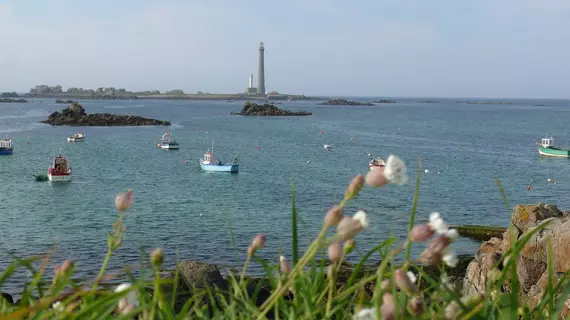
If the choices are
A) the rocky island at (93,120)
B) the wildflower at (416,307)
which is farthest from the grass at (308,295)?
the rocky island at (93,120)

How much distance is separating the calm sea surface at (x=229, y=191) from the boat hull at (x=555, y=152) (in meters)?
1.96

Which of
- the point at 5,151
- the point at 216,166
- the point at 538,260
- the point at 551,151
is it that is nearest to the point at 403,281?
the point at 538,260

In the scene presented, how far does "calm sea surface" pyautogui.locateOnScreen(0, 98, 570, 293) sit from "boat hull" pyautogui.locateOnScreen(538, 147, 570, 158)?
1.96m

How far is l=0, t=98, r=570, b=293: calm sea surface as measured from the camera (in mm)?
22422

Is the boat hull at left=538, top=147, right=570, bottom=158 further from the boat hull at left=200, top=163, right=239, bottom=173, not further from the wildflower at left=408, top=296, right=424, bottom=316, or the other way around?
the wildflower at left=408, top=296, right=424, bottom=316

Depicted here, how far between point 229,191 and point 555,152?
29.8 meters

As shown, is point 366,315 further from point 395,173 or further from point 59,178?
point 59,178

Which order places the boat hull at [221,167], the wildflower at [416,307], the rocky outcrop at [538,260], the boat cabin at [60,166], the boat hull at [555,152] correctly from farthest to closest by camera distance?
the boat hull at [555,152] < the boat hull at [221,167] < the boat cabin at [60,166] < the rocky outcrop at [538,260] < the wildflower at [416,307]

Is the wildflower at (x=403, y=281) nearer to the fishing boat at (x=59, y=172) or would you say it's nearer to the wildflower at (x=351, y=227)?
the wildflower at (x=351, y=227)

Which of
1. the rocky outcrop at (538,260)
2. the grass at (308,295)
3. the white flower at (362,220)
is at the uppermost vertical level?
the white flower at (362,220)

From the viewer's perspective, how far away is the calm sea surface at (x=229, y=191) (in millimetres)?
22422

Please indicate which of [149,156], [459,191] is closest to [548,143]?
[459,191]

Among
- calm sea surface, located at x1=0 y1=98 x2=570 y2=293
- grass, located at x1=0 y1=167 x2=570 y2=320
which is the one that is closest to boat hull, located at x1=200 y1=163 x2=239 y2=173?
calm sea surface, located at x1=0 y1=98 x2=570 y2=293

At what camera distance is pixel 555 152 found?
52812 millimetres
